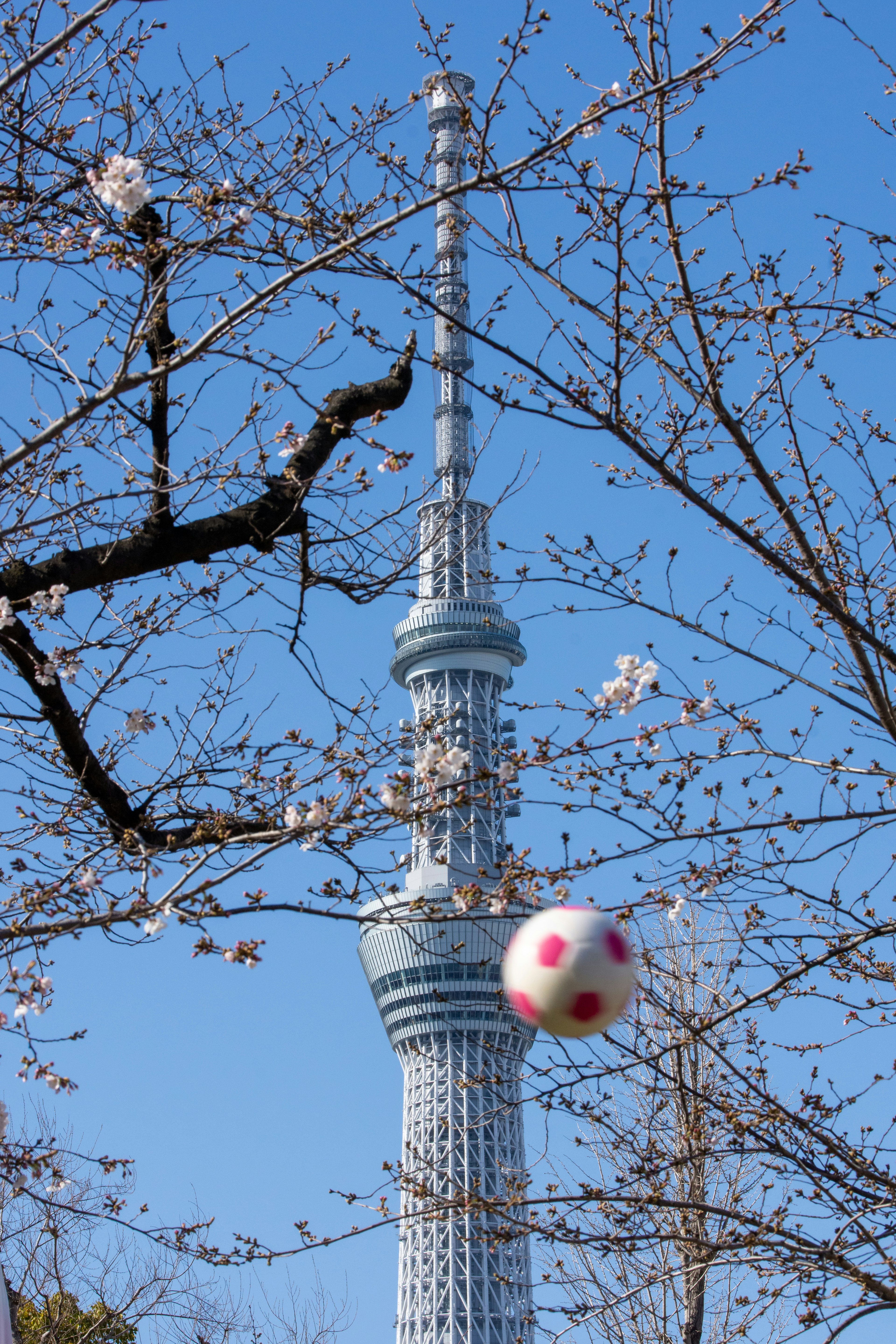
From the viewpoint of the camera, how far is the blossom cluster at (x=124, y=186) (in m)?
4.88

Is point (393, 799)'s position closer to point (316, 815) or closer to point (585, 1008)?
point (316, 815)

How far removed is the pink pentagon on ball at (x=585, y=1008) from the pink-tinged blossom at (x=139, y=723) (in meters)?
3.68

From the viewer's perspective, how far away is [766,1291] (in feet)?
20.2

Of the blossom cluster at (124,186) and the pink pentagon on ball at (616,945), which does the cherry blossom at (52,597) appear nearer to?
the blossom cluster at (124,186)

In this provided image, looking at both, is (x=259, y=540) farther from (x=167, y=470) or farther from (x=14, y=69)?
(x=14, y=69)

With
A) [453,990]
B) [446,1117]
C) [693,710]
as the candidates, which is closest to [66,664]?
[693,710]

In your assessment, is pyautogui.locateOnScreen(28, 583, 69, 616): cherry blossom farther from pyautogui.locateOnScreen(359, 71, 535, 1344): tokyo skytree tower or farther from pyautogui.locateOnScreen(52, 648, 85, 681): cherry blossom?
pyautogui.locateOnScreen(359, 71, 535, 1344): tokyo skytree tower

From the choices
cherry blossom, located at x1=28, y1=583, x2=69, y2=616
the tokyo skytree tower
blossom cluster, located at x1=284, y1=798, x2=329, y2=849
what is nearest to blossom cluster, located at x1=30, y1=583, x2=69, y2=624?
cherry blossom, located at x1=28, y1=583, x2=69, y2=616

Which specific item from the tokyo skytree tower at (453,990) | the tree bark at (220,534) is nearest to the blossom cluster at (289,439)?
the tree bark at (220,534)

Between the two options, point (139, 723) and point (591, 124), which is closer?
point (591, 124)

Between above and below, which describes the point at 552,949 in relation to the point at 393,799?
below

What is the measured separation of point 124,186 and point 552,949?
2996 millimetres

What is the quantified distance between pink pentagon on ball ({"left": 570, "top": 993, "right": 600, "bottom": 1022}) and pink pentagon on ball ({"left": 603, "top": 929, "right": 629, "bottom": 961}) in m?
0.12

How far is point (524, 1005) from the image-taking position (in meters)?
4.12
